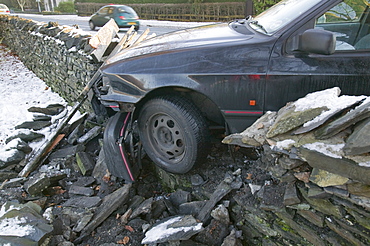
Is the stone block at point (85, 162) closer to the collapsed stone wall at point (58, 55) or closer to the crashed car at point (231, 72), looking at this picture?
the crashed car at point (231, 72)

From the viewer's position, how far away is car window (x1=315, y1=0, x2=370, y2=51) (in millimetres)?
2670

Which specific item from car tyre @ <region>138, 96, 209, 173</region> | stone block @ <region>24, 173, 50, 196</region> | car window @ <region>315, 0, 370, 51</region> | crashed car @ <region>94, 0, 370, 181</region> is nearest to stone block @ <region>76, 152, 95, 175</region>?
stone block @ <region>24, 173, 50, 196</region>

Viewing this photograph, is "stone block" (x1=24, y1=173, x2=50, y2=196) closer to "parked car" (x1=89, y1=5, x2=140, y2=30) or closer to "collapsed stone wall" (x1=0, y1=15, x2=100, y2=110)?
"collapsed stone wall" (x1=0, y1=15, x2=100, y2=110)

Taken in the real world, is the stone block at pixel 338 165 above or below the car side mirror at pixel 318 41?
below

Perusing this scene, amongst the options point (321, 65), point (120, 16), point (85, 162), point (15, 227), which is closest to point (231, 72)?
point (321, 65)

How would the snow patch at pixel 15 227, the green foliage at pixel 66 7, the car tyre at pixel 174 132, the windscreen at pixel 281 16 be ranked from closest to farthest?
the windscreen at pixel 281 16
the snow patch at pixel 15 227
the car tyre at pixel 174 132
the green foliage at pixel 66 7

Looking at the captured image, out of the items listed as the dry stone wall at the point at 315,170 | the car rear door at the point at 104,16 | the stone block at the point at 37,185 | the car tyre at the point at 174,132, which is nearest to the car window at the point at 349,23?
the dry stone wall at the point at 315,170

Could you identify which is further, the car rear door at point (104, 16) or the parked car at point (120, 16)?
the car rear door at point (104, 16)

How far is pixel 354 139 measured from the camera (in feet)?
6.78

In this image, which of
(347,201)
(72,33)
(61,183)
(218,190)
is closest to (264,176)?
(218,190)

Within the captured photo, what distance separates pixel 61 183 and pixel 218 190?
8.13 ft

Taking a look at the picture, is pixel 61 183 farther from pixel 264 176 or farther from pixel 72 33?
pixel 72 33

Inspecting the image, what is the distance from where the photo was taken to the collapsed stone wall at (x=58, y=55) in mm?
6828

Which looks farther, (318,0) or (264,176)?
(264,176)
